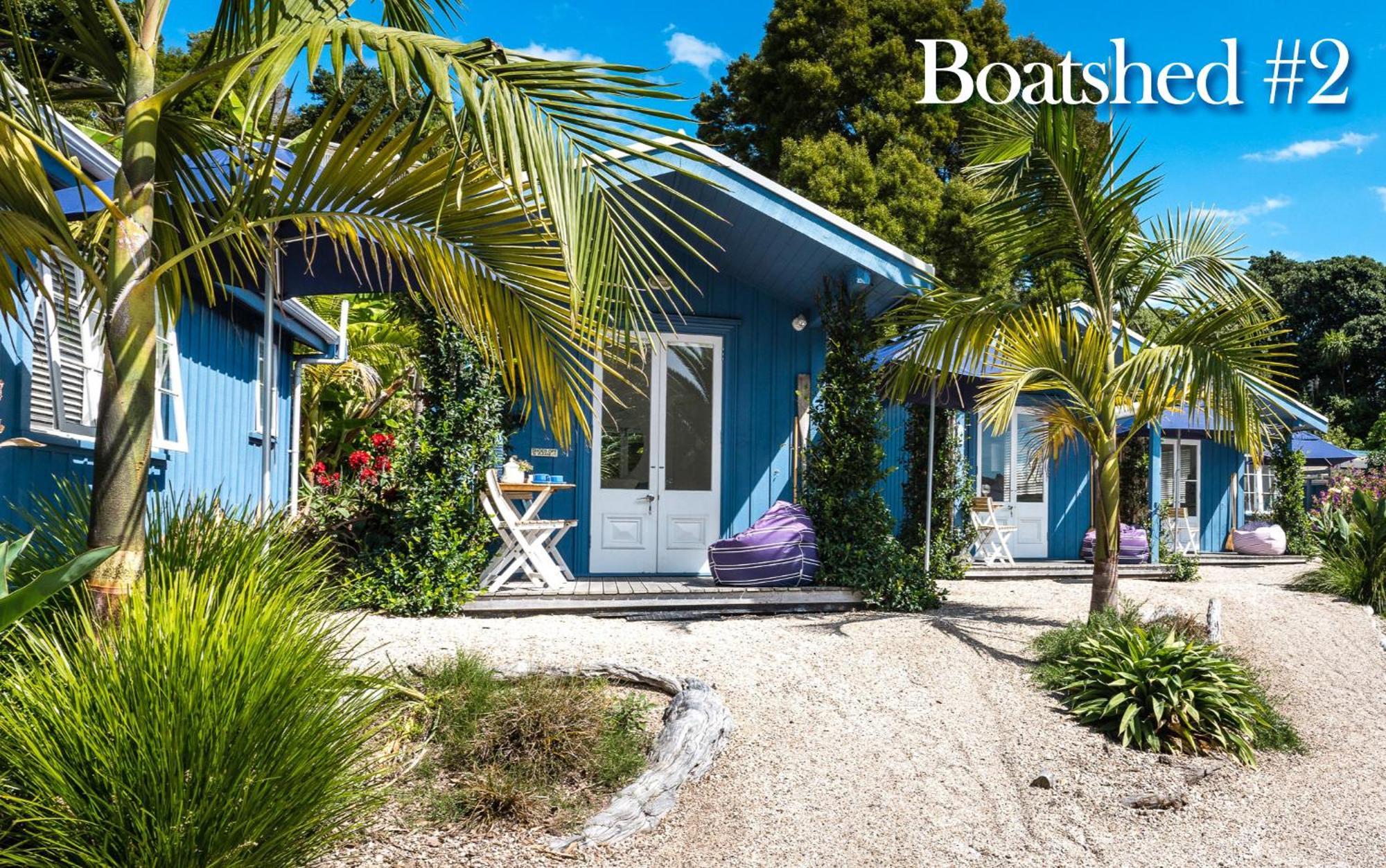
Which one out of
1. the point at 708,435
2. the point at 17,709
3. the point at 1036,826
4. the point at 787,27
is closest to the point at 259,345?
the point at 708,435

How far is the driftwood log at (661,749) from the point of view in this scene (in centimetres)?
348

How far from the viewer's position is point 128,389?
9.34 ft

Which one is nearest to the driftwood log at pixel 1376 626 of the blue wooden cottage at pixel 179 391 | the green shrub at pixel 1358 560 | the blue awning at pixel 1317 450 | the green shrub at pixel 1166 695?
the green shrub at pixel 1358 560

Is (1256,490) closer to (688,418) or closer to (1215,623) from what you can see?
(1215,623)

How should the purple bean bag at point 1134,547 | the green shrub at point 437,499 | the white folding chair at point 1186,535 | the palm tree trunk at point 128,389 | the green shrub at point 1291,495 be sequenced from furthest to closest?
the green shrub at point 1291,495, the white folding chair at point 1186,535, the purple bean bag at point 1134,547, the green shrub at point 437,499, the palm tree trunk at point 128,389

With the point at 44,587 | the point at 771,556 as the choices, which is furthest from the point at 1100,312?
the point at 44,587

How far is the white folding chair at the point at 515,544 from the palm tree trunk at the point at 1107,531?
13.9ft

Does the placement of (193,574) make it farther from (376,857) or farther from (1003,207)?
(1003,207)

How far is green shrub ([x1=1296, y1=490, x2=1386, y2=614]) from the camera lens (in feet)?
Result: 30.6

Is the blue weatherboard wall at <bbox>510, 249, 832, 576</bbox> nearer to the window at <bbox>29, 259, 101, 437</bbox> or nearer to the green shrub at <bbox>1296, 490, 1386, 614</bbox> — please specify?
the window at <bbox>29, 259, 101, 437</bbox>

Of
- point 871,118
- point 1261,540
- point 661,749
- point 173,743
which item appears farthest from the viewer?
point 871,118

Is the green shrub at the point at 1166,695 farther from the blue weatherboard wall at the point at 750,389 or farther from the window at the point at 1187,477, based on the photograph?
the window at the point at 1187,477

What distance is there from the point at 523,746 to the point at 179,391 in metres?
3.83

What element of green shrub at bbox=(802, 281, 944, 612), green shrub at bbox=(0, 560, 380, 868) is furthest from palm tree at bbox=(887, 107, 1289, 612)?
green shrub at bbox=(0, 560, 380, 868)
